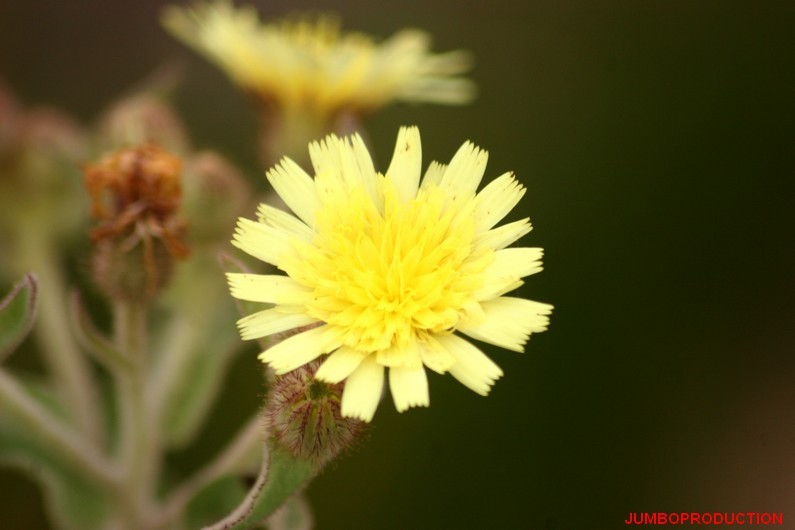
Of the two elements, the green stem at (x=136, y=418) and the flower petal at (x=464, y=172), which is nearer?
the flower petal at (x=464, y=172)

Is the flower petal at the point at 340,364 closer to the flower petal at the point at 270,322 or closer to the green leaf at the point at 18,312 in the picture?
the flower petal at the point at 270,322

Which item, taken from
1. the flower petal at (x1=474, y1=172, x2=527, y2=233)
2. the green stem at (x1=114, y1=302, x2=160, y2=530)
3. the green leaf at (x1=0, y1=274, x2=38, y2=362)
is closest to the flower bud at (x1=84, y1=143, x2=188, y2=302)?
the green stem at (x1=114, y1=302, x2=160, y2=530)

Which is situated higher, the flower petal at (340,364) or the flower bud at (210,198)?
the flower bud at (210,198)

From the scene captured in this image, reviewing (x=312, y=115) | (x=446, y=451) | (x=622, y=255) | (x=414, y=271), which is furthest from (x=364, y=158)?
(x=622, y=255)

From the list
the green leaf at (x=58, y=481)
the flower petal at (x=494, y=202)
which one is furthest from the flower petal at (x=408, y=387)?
the green leaf at (x=58, y=481)

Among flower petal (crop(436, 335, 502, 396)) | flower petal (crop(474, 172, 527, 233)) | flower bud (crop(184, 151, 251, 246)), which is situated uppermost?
flower bud (crop(184, 151, 251, 246))

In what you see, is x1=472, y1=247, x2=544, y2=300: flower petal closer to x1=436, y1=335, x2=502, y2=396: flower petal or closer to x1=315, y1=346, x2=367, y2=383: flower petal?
x1=436, y1=335, x2=502, y2=396: flower petal

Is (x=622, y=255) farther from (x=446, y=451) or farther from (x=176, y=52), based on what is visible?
(x=176, y=52)
